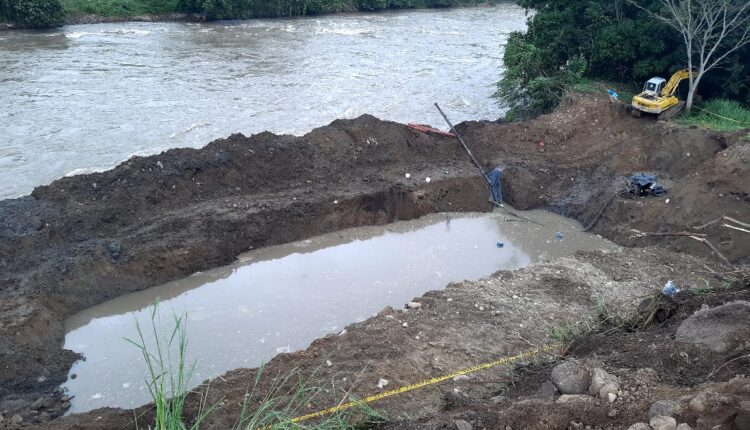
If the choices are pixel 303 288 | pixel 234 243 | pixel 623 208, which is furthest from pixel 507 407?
pixel 623 208

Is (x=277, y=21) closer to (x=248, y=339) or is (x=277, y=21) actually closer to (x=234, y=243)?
(x=234, y=243)

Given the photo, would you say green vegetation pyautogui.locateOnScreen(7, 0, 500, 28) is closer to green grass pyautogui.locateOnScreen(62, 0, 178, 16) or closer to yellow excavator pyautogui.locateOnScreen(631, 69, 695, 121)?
green grass pyautogui.locateOnScreen(62, 0, 178, 16)

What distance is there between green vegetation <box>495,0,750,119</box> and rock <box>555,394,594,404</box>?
46.9 feet

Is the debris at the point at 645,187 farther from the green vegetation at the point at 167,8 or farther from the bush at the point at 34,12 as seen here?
the bush at the point at 34,12

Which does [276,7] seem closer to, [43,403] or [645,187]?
[645,187]

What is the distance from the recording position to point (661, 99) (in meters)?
16.2

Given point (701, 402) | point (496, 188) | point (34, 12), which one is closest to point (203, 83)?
point (34, 12)

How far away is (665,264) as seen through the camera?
1162cm

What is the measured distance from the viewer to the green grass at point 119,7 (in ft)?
107

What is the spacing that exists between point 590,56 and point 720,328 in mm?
15253

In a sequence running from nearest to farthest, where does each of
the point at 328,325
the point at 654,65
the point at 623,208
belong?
the point at 328,325 → the point at 623,208 → the point at 654,65

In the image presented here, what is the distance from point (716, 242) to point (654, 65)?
7.87m

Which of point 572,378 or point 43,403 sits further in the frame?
point 43,403

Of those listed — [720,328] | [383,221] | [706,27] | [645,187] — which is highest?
[706,27]
